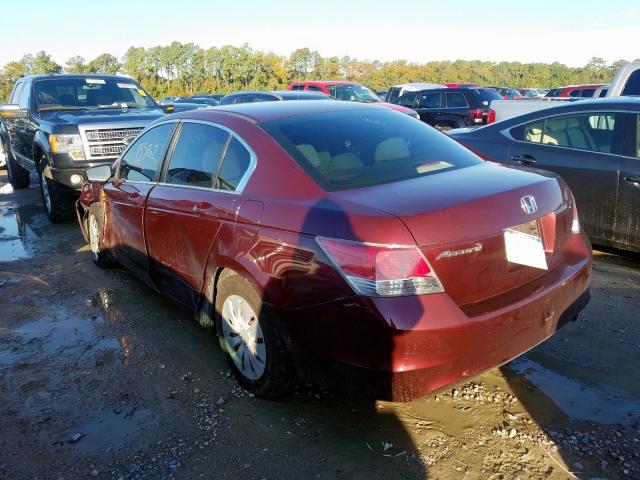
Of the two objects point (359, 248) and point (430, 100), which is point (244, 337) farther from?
point (430, 100)

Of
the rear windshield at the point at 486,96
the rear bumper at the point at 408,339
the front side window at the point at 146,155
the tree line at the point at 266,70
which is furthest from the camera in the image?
the tree line at the point at 266,70

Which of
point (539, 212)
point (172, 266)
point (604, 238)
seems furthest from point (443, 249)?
point (604, 238)

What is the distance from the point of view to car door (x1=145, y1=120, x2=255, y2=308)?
10.5 feet

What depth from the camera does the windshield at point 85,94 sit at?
27.5 feet

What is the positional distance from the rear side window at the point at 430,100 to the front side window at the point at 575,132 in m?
9.63

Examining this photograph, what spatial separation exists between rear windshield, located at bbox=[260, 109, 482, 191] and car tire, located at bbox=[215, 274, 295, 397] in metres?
0.75

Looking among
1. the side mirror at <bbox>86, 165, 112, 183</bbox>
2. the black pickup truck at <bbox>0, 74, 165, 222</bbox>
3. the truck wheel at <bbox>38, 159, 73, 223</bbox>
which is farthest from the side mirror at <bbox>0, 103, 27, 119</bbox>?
the side mirror at <bbox>86, 165, 112, 183</bbox>

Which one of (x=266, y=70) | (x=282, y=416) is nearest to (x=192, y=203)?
(x=282, y=416)

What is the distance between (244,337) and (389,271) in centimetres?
118

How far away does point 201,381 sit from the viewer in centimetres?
339

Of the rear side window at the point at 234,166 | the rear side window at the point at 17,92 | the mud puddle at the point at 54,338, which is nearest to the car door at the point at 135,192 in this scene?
the mud puddle at the point at 54,338

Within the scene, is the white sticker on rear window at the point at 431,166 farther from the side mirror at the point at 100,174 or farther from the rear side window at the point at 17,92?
the rear side window at the point at 17,92

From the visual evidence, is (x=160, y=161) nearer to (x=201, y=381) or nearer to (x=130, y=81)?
(x=201, y=381)

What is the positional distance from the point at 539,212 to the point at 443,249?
714mm
